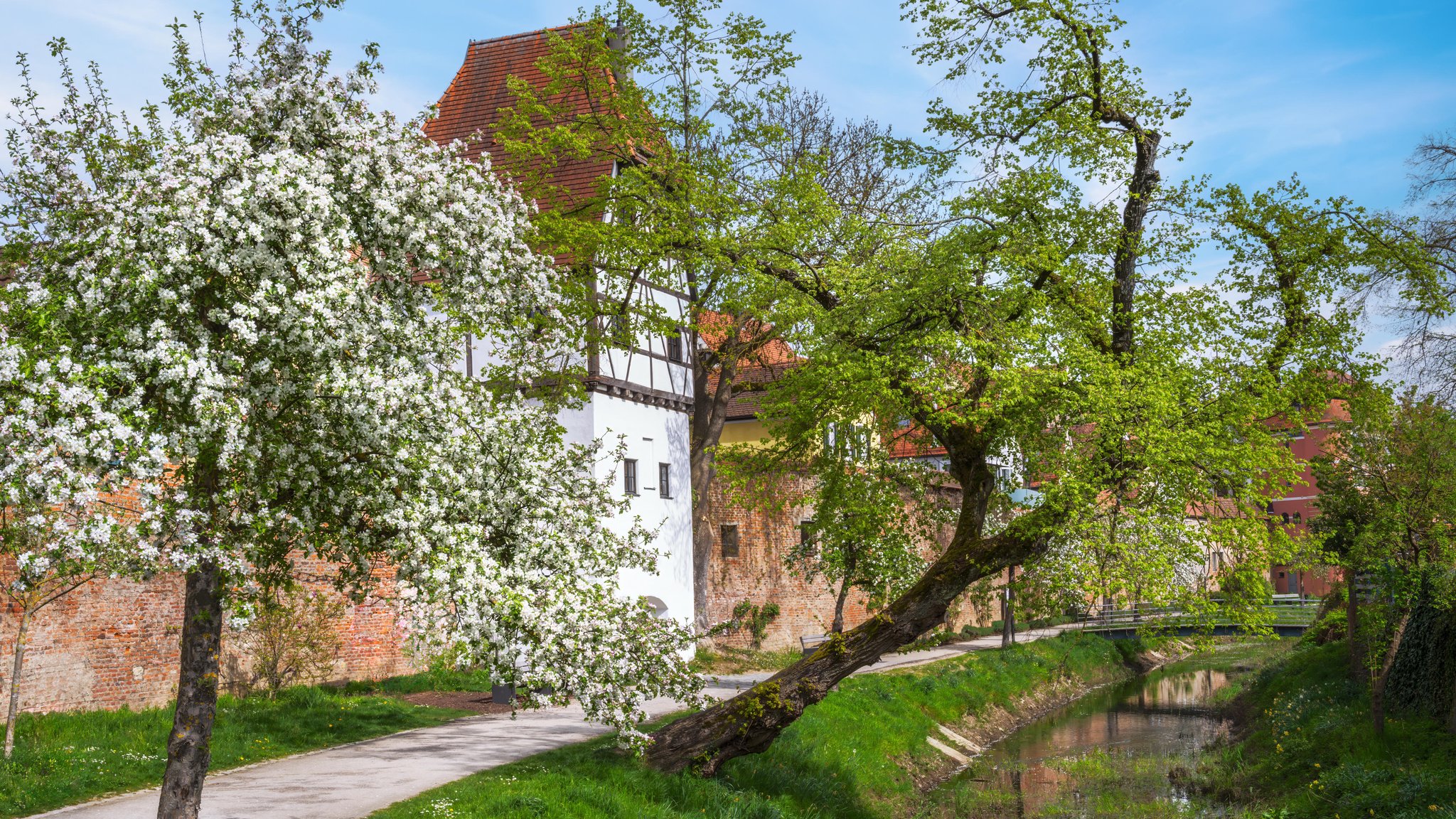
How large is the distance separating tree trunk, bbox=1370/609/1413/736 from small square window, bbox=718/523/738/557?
16646 millimetres

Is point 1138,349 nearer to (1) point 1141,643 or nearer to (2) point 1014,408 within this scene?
(2) point 1014,408

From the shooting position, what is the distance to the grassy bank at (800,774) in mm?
11664

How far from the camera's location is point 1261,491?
525 inches

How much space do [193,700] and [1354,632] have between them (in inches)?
758

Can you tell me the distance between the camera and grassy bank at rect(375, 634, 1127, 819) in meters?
11.7

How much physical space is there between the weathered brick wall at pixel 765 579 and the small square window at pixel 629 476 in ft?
17.4

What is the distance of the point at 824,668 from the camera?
1505 centimetres

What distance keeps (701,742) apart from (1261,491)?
7.31 metres

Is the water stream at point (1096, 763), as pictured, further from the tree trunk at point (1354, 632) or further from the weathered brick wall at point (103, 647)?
the weathered brick wall at point (103, 647)

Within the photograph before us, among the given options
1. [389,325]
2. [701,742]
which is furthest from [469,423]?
[701,742]

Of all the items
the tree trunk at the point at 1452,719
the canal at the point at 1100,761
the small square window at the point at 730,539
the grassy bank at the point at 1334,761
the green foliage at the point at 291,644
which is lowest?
the canal at the point at 1100,761

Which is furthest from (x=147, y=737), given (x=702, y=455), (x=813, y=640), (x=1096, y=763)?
(x=813, y=640)

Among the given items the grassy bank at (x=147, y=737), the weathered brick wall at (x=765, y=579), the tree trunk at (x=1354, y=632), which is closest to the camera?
the grassy bank at (x=147, y=737)

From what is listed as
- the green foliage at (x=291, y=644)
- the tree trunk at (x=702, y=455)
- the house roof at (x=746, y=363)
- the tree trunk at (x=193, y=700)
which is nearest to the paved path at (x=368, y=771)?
the tree trunk at (x=193, y=700)
